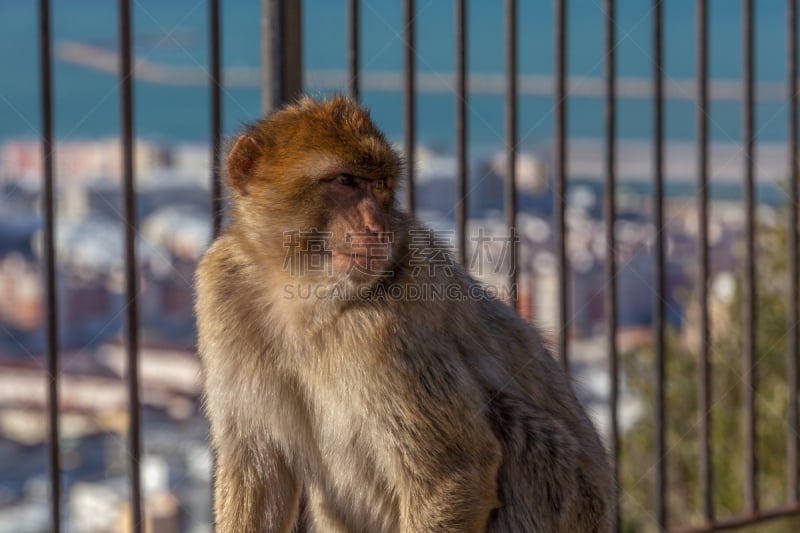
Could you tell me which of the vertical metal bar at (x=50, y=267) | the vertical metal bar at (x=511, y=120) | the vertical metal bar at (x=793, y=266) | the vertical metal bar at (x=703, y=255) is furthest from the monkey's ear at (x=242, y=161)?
the vertical metal bar at (x=793, y=266)

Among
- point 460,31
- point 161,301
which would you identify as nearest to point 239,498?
point 460,31

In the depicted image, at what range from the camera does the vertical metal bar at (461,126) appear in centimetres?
261

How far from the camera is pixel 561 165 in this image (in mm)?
2799

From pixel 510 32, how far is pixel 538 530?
3.96 feet

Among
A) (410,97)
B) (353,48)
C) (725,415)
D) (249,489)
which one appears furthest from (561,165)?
(725,415)

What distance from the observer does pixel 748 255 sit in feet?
10.5

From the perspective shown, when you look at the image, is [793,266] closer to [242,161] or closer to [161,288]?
[242,161]

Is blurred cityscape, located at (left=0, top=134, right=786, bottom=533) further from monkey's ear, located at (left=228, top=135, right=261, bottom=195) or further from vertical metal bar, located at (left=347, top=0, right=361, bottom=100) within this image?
monkey's ear, located at (left=228, top=135, right=261, bottom=195)

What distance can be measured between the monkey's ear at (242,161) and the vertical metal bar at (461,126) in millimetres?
600

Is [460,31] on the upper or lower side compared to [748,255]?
upper

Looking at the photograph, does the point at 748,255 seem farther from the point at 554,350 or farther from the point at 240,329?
the point at 240,329

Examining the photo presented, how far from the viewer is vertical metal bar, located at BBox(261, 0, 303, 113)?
95.6 inches

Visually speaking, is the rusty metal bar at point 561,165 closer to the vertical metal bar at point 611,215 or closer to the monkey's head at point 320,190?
the vertical metal bar at point 611,215

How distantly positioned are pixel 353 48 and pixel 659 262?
1.03 metres
